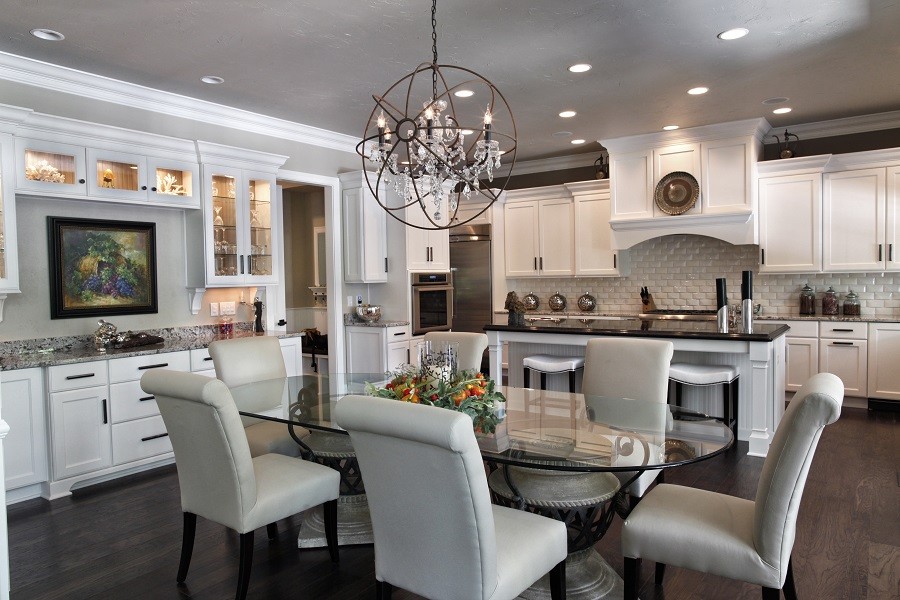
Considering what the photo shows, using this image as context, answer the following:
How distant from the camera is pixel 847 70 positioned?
4441mm

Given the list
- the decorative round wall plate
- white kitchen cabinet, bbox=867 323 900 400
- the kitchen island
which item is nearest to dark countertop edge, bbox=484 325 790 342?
the kitchen island

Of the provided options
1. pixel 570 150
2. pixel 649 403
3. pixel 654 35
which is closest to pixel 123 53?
pixel 654 35

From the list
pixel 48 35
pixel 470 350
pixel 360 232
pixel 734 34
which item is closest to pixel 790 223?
pixel 734 34

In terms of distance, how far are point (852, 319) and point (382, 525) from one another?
5351mm

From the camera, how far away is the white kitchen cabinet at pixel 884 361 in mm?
5469

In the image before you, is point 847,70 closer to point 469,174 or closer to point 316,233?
point 469,174

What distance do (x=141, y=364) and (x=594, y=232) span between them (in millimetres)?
4893

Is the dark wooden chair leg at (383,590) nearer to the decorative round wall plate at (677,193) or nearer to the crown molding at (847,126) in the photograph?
the decorative round wall plate at (677,193)

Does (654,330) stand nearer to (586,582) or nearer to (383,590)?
(586,582)

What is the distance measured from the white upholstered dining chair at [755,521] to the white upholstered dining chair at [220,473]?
4.41ft

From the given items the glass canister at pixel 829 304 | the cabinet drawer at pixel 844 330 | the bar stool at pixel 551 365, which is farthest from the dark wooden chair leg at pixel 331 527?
the glass canister at pixel 829 304

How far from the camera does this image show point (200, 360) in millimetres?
4480

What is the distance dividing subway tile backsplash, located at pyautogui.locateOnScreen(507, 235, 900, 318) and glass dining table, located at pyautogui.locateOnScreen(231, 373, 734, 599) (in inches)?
169

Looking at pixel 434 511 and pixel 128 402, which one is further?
pixel 128 402
